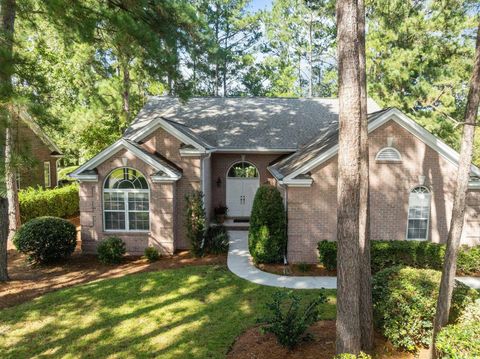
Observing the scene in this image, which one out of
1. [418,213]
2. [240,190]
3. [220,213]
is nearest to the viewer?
[418,213]

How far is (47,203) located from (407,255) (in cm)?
1754

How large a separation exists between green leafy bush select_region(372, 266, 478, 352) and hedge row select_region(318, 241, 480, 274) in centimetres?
391

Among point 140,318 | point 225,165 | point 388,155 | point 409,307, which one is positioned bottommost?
point 140,318

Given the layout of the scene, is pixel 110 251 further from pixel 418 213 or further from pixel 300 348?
pixel 418 213

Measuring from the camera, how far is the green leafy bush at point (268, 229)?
11.5m

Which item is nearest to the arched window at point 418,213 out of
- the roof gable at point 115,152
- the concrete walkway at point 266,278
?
the concrete walkway at point 266,278

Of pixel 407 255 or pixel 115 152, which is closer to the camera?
pixel 407 255

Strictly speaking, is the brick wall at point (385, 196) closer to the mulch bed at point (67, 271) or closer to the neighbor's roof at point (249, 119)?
the mulch bed at point (67, 271)

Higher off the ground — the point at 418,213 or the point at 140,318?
the point at 418,213

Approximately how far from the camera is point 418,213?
1213cm

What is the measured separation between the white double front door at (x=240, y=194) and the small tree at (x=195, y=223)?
5125mm

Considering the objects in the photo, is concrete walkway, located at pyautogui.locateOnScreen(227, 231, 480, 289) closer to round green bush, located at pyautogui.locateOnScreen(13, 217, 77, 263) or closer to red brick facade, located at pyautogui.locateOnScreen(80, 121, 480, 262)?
red brick facade, located at pyautogui.locateOnScreen(80, 121, 480, 262)

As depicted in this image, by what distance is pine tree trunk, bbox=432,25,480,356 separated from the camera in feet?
19.3

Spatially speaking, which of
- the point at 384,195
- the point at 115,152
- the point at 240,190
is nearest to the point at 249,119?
the point at 240,190
